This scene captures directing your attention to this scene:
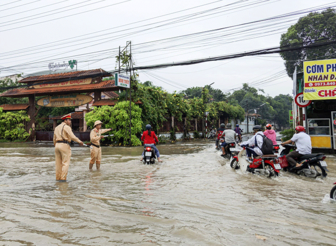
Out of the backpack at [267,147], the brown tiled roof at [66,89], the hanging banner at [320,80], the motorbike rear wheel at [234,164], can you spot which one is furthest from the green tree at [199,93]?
the backpack at [267,147]

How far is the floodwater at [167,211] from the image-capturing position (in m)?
3.54

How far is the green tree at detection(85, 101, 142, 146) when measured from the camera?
2155cm

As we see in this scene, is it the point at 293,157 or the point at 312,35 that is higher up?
the point at 312,35

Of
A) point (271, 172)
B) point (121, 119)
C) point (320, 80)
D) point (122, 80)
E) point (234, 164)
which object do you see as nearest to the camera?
point (271, 172)

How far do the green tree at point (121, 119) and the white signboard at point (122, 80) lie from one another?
1616mm

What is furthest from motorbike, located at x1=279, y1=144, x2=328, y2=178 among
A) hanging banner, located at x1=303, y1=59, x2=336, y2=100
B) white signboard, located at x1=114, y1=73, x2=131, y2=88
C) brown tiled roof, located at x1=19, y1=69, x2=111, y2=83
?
brown tiled roof, located at x1=19, y1=69, x2=111, y2=83

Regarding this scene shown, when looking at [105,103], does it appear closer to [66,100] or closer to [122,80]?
[122,80]

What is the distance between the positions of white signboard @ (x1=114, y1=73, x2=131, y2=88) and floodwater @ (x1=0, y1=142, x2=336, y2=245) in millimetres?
12445

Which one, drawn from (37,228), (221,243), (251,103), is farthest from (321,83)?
(251,103)

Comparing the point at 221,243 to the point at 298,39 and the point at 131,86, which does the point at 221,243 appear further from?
the point at 298,39

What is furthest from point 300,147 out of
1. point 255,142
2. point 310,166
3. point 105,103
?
point 105,103

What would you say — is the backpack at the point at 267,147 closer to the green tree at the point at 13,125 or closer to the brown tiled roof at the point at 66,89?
the brown tiled roof at the point at 66,89

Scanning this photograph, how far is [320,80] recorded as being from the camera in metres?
13.7

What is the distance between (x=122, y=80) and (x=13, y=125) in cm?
Answer: 1476
